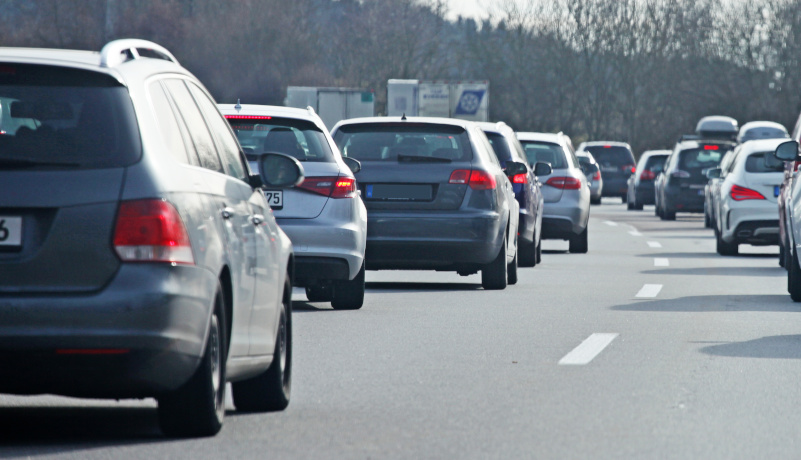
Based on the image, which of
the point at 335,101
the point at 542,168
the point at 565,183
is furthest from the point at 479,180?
the point at 335,101

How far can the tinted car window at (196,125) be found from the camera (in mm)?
6844

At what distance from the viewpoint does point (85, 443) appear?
6660 mm

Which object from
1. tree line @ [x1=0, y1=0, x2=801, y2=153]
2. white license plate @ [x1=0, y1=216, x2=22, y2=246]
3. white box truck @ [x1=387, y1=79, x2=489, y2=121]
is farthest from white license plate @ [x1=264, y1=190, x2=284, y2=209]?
tree line @ [x1=0, y1=0, x2=801, y2=153]

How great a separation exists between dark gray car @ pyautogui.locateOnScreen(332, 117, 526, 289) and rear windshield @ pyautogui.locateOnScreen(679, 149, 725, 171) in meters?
19.6

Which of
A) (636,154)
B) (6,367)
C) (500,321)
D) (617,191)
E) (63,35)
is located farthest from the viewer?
(636,154)

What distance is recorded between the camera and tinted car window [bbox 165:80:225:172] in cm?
684

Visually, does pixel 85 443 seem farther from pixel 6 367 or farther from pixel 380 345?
pixel 380 345

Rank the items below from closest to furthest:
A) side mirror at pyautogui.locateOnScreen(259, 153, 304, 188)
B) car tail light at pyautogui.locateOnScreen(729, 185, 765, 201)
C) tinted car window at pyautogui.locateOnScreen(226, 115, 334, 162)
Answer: side mirror at pyautogui.locateOnScreen(259, 153, 304, 188) < tinted car window at pyautogui.locateOnScreen(226, 115, 334, 162) < car tail light at pyautogui.locateOnScreen(729, 185, 765, 201)

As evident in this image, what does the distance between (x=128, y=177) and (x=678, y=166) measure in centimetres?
2955

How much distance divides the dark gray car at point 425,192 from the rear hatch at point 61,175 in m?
8.82

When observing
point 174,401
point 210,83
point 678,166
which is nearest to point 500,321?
point 174,401

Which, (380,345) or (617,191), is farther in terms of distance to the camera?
(617,191)

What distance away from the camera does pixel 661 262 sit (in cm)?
2152

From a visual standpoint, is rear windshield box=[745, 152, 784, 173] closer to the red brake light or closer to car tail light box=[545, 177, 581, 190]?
car tail light box=[545, 177, 581, 190]
